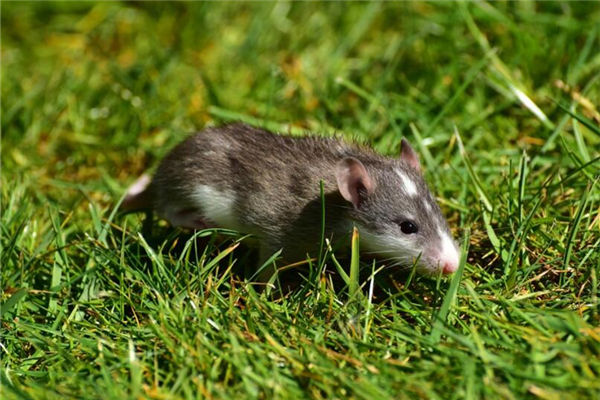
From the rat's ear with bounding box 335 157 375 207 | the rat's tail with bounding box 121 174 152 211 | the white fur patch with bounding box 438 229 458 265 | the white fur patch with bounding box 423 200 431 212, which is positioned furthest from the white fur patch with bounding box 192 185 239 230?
the white fur patch with bounding box 438 229 458 265

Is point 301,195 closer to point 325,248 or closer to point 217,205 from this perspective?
point 325,248

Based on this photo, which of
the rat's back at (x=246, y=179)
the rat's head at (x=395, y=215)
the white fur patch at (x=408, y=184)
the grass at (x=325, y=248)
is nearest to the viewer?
the grass at (x=325, y=248)

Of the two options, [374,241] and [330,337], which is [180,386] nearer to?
[330,337]

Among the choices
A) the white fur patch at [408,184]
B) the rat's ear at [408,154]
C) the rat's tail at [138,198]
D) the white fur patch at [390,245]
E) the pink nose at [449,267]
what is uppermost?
the rat's ear at [408,154]

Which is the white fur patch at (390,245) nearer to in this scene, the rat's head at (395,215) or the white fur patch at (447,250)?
the rat's head at (395,215)

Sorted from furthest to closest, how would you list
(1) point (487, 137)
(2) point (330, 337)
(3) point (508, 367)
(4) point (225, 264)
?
(1) point (487, 137) → (4) point (225, 264) → (2) point (330, 337) → (3) point (508, 367)

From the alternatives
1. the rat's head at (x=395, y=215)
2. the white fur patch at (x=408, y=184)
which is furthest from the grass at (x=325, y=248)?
the white fur patch at (x=408, y=184)

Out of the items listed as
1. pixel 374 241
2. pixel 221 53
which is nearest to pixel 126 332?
pixel 374 241

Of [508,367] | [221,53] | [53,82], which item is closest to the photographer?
[508,367]

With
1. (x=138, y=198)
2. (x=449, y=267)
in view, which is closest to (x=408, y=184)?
(x=449, y=267)
